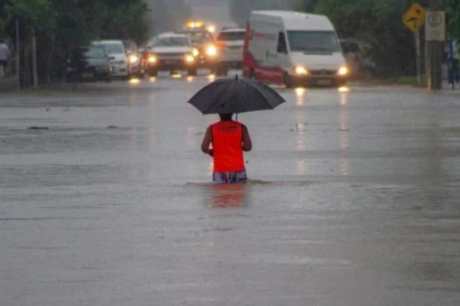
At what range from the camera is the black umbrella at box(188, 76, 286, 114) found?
20828 mm

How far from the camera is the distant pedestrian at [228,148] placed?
20.6m

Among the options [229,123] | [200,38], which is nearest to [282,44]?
[229,123]

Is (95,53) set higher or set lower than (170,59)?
higher

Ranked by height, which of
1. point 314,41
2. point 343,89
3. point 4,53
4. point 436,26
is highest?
point 436,26

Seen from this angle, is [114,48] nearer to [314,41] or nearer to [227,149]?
[314,41]

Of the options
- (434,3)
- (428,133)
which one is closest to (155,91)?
(434,3)

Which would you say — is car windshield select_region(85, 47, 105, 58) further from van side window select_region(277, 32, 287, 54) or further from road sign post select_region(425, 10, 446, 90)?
road sign post select_region(425, 10, 446, 90)

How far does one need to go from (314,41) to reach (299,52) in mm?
1157

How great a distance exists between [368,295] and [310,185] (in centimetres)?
868

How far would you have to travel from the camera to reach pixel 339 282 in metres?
12.6

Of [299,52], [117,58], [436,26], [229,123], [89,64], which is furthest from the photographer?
[117,58]

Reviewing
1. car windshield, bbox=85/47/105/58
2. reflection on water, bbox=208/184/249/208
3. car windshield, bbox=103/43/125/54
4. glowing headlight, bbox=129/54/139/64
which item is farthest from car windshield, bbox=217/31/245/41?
reflection on water, bbox=208/184/249/208

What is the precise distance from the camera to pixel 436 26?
52.0 meters

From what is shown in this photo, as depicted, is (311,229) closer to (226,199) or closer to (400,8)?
(226,199)
